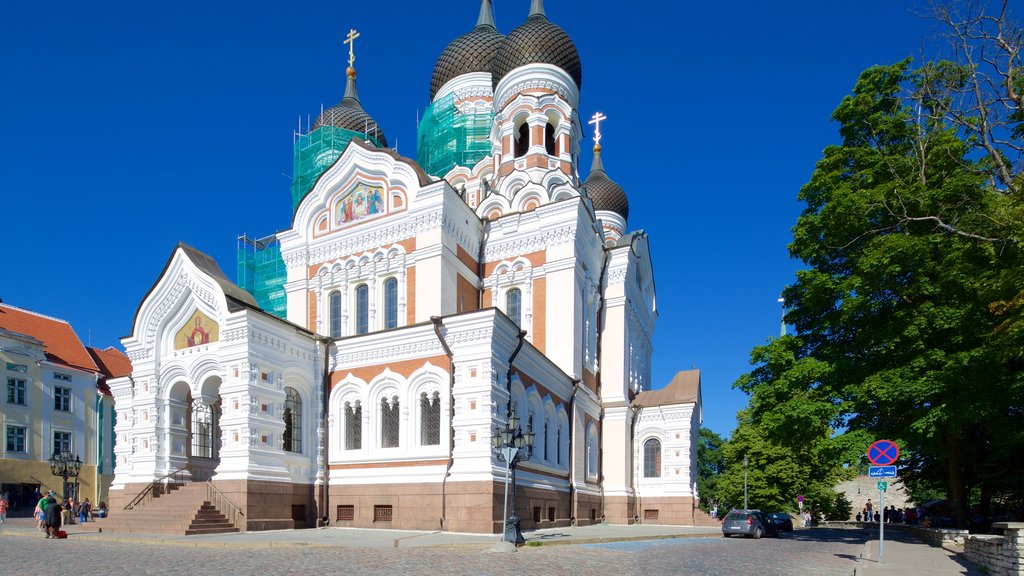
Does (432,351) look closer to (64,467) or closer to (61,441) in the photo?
(64,467)

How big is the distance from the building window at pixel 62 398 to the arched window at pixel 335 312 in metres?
18.5

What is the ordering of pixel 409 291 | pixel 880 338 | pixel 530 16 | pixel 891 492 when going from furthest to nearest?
pixel 891 492
pixel 530 16
pixel 409 291
pixel 880 338

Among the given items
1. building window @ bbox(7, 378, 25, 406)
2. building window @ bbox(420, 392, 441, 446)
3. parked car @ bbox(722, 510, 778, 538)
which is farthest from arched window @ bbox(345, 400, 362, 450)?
building window @ bbox(7, 378, 25, 406)

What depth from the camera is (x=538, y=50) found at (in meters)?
33.8

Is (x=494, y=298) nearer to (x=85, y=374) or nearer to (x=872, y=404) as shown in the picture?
(x=872, y=404)

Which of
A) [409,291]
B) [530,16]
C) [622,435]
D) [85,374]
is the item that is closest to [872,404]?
[622,435]

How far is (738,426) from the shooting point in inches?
1901

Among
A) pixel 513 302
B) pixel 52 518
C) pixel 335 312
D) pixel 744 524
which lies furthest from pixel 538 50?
pixel 52 518

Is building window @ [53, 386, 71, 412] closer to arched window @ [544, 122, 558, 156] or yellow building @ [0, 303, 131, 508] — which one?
yellow building @ [0, 303, 131, 508]

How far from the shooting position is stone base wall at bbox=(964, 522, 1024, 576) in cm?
1111

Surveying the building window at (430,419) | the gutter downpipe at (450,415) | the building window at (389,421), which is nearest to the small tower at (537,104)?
the gutter downpipe at (450,415)

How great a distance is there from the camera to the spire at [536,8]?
36.6m

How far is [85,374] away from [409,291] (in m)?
22.6

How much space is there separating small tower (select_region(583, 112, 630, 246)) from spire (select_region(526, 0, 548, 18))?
6.81 meters
